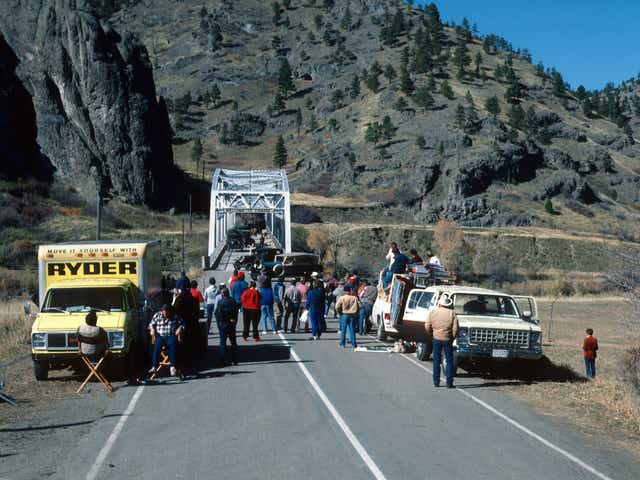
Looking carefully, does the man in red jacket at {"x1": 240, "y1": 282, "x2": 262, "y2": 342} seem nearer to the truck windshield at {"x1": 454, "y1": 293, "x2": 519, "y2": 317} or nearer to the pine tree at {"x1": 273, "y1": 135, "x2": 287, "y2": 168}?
the truck windshield at {"x1": 454, "y1": 293, "x2": 519, "y2": 317}

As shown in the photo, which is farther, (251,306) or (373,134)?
(373,134)

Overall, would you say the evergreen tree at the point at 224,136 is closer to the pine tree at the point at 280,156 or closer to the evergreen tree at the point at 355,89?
the pine tree at the point at 280,156

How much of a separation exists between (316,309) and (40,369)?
27.0 ft

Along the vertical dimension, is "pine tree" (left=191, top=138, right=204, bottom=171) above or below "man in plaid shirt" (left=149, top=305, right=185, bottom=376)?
above

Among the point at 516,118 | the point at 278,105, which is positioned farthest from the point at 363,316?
the point at 278,105

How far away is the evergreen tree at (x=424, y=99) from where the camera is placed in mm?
124375

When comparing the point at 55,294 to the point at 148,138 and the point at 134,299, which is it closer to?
the point at 134,299

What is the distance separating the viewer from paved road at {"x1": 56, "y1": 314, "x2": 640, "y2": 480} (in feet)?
26.4

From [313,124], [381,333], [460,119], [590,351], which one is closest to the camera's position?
[590,351]

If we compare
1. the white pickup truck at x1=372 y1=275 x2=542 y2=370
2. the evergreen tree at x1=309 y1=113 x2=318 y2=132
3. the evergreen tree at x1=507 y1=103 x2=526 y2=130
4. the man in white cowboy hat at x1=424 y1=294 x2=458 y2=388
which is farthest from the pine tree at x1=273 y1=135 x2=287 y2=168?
the man in white cowboy hat at x1=424 y1=294 x2=458 y2=388

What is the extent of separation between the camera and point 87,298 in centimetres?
1411

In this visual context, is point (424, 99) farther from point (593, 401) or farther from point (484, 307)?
point (593, 401)

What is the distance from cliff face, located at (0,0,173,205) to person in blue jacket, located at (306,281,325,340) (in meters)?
69.0

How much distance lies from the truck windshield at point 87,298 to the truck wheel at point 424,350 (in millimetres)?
6446
